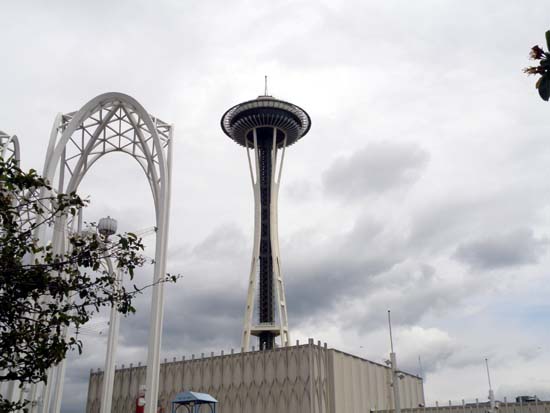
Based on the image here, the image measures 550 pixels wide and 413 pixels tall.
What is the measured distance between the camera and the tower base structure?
5609cm

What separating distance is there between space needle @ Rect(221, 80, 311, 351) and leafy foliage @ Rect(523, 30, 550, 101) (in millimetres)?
83039

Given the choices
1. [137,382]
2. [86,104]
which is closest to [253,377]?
[137,382]

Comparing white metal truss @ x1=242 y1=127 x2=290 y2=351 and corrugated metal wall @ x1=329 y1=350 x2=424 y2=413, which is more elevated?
white metal truss @ x1=242 y1=127 x2=290 y2=351

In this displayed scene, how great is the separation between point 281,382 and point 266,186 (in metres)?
54.7

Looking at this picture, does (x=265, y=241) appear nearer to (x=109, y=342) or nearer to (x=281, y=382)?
(x=281, y=382)

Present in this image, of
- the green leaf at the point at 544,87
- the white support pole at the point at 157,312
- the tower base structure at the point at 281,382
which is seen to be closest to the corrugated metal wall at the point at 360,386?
the tower base structure at the point at 281,382

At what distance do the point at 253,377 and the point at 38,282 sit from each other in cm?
4831

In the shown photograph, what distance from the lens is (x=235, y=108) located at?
363 ft

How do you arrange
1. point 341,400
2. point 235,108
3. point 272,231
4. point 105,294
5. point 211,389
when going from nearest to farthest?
point 105,294 → point 341,400 → point 211,389 → point 272,231 → point 235,108

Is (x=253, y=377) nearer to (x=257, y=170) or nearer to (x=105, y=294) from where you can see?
(x=105, y=294)

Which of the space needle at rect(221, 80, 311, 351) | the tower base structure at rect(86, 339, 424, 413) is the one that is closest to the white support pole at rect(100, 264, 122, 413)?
the tower base structure at rect(86, 339, 424, 413)

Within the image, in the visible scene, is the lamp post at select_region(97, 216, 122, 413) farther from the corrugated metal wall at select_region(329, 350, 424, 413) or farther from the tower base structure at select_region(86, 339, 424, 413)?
the corrugated metal wall at select_region(329, 350, 424, 413)

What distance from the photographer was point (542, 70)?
13852 millimetres

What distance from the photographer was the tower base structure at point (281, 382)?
56094mm
